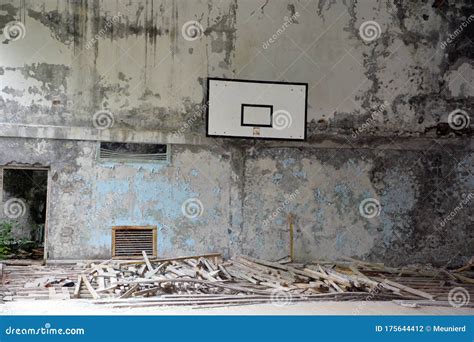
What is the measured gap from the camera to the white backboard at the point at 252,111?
1131 centimetres

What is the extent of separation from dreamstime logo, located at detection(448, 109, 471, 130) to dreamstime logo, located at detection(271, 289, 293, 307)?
5.57 metres

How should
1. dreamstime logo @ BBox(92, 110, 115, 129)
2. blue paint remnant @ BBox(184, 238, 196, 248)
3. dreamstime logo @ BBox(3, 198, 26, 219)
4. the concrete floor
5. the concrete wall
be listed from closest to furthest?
the concrete floor → the concrete wall → dreamstime logo @ BBox(92, 110, 115, 129) → blue paint remnant @ BBox(184, 238, 196, 248) → dreamstime logo @ BBox(3, 198, 26, 219)

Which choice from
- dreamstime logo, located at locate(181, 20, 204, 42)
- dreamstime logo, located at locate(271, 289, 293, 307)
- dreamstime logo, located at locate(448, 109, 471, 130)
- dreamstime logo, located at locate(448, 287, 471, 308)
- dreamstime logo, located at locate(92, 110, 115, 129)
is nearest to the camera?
dreamstime logo, located at locate(271, 289, 293, 307)

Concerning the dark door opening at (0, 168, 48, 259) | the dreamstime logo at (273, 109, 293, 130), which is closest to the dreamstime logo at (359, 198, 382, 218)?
the dreamstime logo at (273, 109, 293, 130)

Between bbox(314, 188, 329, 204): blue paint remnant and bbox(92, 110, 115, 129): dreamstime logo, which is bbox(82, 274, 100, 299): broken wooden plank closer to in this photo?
bbox(92, 110, 115, 129): dreamstime logo

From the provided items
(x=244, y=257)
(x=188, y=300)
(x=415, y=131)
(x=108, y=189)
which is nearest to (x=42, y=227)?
(x=108, y=189)

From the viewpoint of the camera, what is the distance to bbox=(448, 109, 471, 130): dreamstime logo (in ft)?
39.8

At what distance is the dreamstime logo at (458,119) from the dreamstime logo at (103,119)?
21.8ft

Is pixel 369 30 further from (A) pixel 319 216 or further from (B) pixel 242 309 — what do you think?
(B) pixel 242 309

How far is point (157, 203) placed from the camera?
36.9ft
